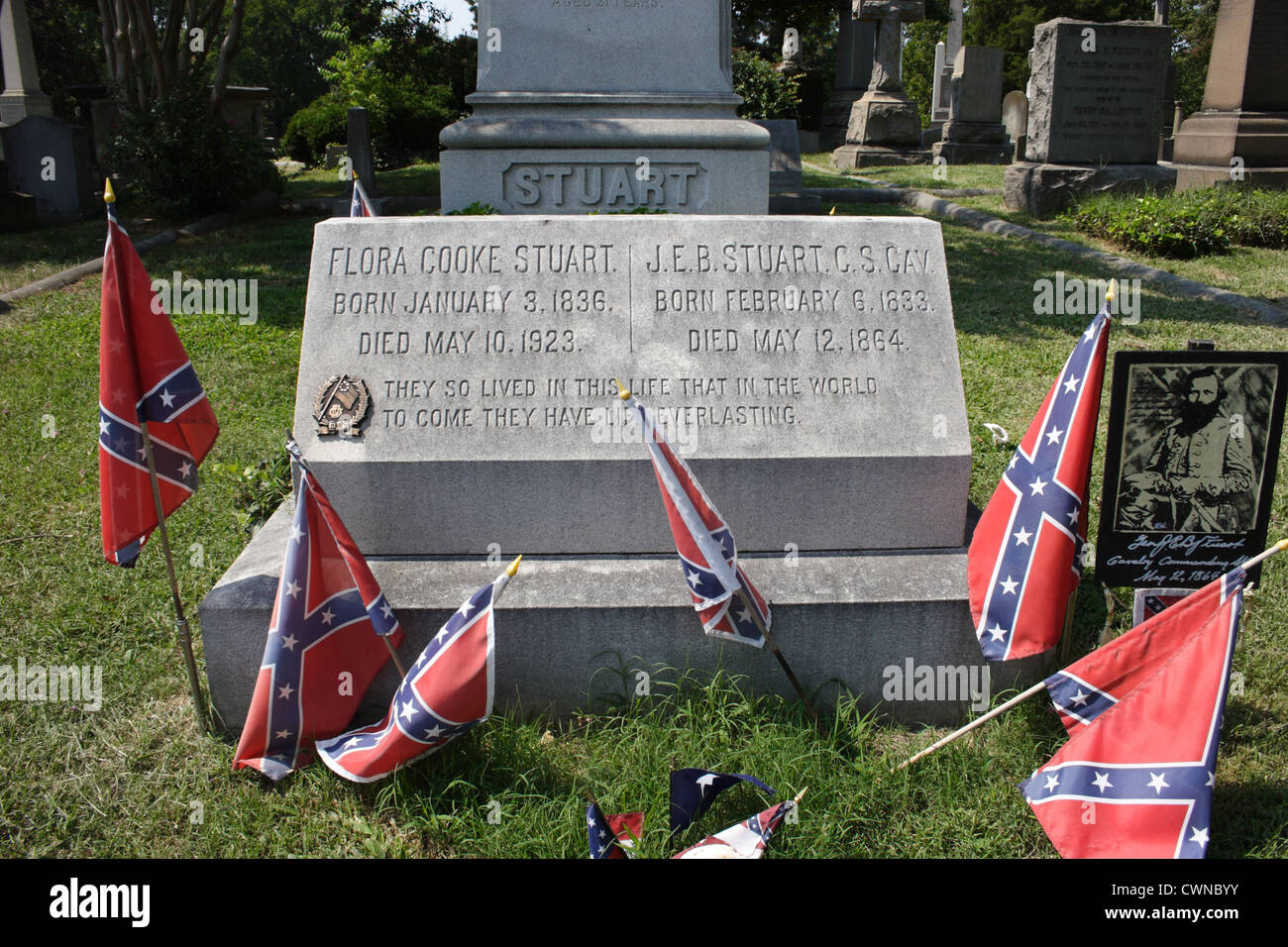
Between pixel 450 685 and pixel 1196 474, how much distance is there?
246 centimetres

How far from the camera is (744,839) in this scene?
106 inches

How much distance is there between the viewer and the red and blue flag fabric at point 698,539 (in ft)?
9.71

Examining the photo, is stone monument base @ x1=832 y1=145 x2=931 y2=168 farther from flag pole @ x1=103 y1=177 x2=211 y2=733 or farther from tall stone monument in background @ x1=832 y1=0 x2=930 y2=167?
flag pole @ x1=103 y1=177 x2=211 y2=733

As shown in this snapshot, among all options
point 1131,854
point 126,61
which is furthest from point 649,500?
point 126,61

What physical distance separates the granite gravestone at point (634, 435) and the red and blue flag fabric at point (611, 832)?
2.19ft

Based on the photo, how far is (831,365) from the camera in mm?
3703

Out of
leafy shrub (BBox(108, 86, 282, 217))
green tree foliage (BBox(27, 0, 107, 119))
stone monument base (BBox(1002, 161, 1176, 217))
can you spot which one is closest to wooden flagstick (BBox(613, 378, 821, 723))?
stone monument base (BBox(1002, 161, 1176, 217))

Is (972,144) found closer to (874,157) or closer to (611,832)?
(874,157)

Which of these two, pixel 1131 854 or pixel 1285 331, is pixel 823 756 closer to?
pixel 1131 854

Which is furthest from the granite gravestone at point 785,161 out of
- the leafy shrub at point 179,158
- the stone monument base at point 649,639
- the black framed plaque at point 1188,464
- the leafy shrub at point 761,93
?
the stone monument base at point 649,639

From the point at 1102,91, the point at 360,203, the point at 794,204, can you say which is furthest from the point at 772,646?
the point at 1102,91

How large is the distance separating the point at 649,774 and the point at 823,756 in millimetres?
574

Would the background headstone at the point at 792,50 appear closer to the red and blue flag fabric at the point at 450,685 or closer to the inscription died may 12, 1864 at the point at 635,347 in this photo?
the inscription died may 12, 1864 at the point at 635,347

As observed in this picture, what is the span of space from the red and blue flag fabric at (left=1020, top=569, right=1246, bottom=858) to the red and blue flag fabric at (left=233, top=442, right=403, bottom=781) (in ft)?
6.80
